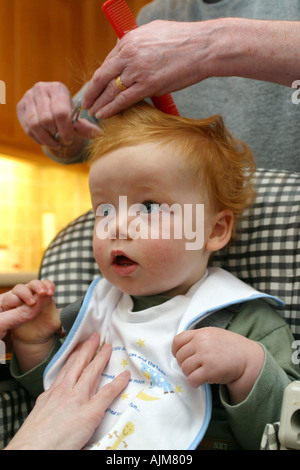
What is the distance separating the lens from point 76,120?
1010 millimetres

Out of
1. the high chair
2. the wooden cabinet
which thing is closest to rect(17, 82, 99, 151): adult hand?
the high chair

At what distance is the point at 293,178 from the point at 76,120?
454 mm

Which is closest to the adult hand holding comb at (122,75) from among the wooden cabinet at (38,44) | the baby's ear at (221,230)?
the baby's ear at (221,230)

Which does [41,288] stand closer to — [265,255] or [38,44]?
[265,255]

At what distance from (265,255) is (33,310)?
0.42 m

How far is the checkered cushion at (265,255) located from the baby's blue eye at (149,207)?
0.70 feet

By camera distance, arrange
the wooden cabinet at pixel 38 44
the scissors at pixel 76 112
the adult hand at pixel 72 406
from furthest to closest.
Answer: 1. the wooden cabinet at pixel 38 44
2. the scissors at pixel 76 112
3. the adult hand at pixel 72 406

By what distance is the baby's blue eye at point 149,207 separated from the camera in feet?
2.53

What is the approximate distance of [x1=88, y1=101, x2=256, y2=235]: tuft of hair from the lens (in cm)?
79

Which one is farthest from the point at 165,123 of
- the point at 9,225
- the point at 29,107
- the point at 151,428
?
the point at 9,225

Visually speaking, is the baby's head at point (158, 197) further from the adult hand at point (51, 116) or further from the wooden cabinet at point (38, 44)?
the wooden cabinet at point (38, 44)
